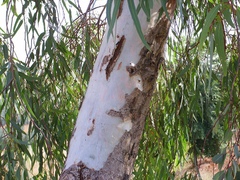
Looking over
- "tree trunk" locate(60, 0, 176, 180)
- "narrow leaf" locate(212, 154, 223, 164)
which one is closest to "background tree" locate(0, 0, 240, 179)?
"narrow leaf" locate(212, 154, 223, 164)

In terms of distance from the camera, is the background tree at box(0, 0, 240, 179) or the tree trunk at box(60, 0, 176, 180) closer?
the tree trunk at box(60, 0, 176, 180)

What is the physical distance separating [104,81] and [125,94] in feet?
0.21

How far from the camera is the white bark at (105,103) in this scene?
1.71 ft

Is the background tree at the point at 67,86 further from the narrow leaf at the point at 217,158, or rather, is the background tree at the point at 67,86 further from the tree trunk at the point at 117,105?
the tree trunk at the point at 117,105

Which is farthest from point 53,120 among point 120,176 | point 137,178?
point 120,176

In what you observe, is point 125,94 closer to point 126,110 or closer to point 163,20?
point 126,110

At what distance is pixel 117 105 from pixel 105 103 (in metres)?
0.03

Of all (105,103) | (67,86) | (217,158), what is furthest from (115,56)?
(67,86)

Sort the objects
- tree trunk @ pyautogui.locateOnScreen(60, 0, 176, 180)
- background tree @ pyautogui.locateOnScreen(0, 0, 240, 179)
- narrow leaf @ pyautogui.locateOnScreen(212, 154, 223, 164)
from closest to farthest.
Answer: tree trunk @ pyautogui.locateOnScreen(60, 0, 176, 180) < narrow leaf @ pyautogui.locateOnScreen(212, 154, 223, 164) < background tree @ pyautogui.locateOnScreen(0, 0, 240, 179)

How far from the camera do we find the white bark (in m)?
0.52

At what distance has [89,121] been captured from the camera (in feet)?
1.79

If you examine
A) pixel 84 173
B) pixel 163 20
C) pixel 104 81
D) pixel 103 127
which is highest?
pixel 163 20

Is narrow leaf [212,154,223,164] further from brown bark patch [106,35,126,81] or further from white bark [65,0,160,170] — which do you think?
brown bark patch [106,35,126,81]

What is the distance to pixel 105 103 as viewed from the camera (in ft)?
1.81
